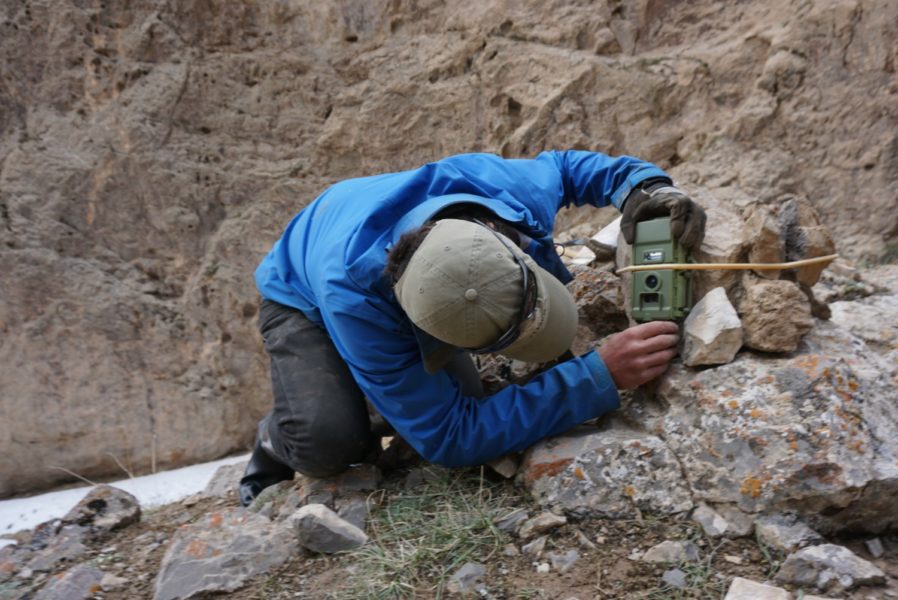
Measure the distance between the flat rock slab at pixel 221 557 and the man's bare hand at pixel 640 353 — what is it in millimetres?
917

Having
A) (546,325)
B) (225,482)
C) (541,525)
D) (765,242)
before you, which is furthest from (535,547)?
(225,482)

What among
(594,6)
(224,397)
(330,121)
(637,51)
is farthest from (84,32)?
(637,51)

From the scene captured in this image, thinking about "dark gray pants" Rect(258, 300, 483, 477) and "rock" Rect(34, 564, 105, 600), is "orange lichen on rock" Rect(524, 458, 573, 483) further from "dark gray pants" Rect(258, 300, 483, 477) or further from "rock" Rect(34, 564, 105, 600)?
"rock" Rect(34, 564, 105, 600)

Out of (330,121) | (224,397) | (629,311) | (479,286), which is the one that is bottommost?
(224,397)

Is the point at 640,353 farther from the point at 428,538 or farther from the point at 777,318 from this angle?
the point at 428,538

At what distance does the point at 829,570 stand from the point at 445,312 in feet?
2.89

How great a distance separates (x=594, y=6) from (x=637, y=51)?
0.35m

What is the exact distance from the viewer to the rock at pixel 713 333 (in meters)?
1.58

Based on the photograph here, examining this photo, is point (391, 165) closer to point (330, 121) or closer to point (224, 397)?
point (330, 121)

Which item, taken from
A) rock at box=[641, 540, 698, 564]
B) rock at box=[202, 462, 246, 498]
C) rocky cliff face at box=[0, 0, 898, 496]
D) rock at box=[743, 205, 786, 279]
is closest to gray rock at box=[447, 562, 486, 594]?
rock at box=[641, 540, 698, 564]

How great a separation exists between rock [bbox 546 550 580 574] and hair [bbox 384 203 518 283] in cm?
71

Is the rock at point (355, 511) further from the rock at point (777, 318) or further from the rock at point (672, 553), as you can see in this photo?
the rock at point (777, 318)

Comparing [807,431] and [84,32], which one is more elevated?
[84,32]

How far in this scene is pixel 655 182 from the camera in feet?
5.97
